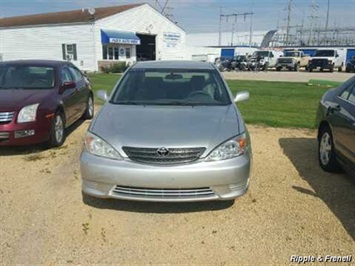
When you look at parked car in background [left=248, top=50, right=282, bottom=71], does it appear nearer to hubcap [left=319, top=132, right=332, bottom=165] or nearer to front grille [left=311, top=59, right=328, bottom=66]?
front grille [left=311, top=59, right=328, bottom=66]

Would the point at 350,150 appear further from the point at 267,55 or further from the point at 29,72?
the point at 267,55

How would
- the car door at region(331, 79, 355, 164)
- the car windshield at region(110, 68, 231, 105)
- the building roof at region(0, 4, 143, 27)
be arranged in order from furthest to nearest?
1. the building roof at region(0, 4, 143, 27)
2. the car windshield at region(110, 68, 231, 105)
3. the car door at region(331, 79, 355, 164)

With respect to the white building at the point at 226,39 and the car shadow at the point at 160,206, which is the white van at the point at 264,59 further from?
the white building at the point at 226,39

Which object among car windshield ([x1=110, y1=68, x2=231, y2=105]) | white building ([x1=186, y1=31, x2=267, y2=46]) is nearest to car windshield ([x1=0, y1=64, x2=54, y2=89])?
car windshield ([x1=110, y1=68, x2=231, y2=105])

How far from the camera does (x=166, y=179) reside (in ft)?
11.8

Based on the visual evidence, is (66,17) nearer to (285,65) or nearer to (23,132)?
(285,65)

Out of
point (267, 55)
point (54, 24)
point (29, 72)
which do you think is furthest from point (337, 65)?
point (29, 72)

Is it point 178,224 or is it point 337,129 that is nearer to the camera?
point 178,224

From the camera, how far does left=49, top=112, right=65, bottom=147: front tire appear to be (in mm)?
6406

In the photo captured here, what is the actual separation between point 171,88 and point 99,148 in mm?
1622

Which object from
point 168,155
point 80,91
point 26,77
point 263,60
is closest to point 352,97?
point 168,155

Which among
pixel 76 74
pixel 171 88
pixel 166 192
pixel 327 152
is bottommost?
pixel 327 152

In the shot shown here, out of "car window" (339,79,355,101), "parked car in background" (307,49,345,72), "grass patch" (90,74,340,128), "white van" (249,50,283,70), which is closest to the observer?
"car window" (339,79,355,101)

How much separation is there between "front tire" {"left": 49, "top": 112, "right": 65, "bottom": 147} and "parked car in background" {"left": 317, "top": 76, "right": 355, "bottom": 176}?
167 inches
